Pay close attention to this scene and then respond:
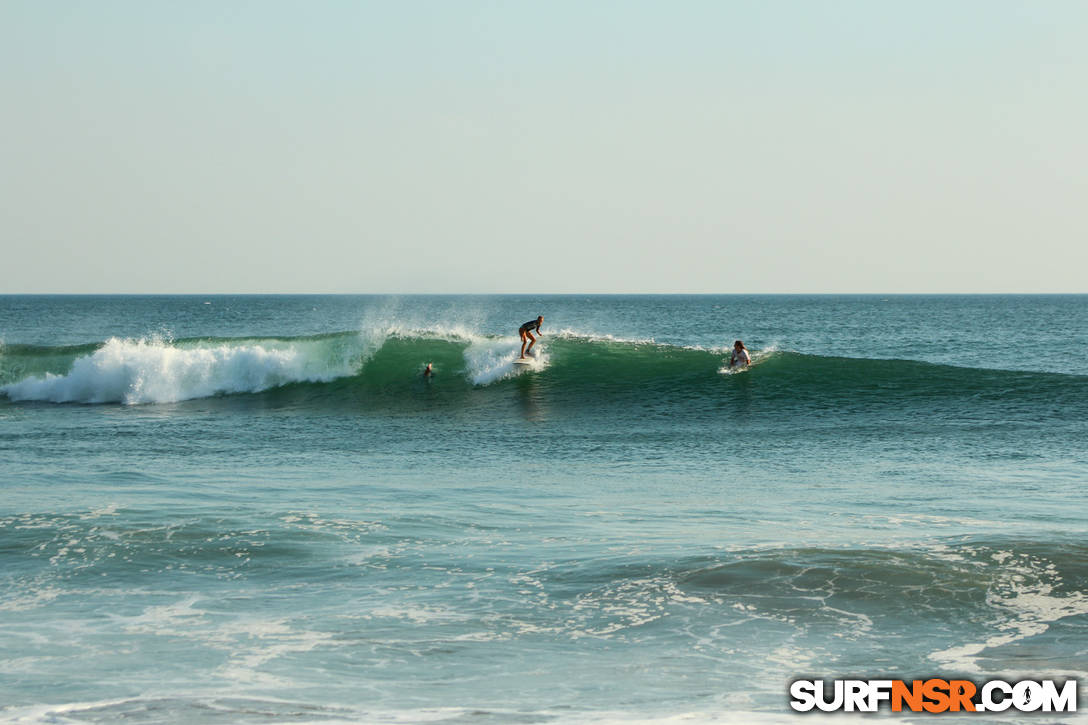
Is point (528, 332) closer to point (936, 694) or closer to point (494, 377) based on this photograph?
point (494, 377)

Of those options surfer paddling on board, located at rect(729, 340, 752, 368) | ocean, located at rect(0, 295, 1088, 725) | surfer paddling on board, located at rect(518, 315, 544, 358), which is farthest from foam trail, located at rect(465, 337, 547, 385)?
surfer paddling on board, located at rect(729, 340, 752, 368)

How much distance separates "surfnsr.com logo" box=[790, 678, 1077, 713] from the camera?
569 cm

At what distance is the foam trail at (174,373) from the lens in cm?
2327

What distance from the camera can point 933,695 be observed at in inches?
234

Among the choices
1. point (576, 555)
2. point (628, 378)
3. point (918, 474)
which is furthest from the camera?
point (628, 378)

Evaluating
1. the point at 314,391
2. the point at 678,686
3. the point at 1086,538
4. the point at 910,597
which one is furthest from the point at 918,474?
the point at 314,391

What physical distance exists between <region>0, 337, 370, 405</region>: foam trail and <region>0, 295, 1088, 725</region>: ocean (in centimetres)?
257

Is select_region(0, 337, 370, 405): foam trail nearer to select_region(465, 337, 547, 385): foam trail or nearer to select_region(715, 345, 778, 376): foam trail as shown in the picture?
select_region(465, 337, 547, 385): foam trail

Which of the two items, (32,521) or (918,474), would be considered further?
(918,474)

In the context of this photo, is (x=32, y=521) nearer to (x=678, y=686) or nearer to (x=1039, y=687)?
(x=678, y=686)

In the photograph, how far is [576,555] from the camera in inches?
353

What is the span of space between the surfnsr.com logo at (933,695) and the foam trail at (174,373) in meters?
18.9

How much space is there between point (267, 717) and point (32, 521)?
232 inches

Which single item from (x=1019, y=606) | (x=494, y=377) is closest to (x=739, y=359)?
(x=494, y=377)
